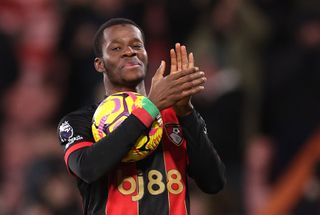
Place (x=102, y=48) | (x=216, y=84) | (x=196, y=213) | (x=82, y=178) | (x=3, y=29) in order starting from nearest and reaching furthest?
1. (x=82, y=178)
2. (x=102, y=48)
3. (x=196, y=213)
4. (x=216, y=84)
5. (x=3, y=29)

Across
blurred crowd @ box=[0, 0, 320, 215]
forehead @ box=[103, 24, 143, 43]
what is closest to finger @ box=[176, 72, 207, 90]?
forehead @ box=[103, 24, 143, 43]

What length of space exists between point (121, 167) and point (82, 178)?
0.28 meters

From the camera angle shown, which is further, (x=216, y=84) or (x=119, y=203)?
(x=216, y=84)

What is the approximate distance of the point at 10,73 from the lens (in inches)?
432

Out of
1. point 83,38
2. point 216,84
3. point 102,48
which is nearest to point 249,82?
point 216,84

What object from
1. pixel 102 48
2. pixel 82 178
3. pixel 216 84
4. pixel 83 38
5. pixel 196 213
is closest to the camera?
pixel 82 178

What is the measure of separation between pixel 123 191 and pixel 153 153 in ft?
0.87

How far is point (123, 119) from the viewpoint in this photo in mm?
4953

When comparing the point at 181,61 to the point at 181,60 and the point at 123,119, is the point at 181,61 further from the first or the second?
the point at 123,119

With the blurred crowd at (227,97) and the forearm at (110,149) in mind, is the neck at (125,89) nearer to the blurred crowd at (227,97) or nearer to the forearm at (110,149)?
the forearm at (110,149)

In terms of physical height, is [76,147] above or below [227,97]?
below

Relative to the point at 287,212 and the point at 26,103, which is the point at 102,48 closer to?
the point at 287,212

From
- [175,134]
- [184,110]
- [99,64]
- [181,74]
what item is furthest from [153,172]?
[99,64]

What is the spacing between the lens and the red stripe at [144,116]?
191 inches
